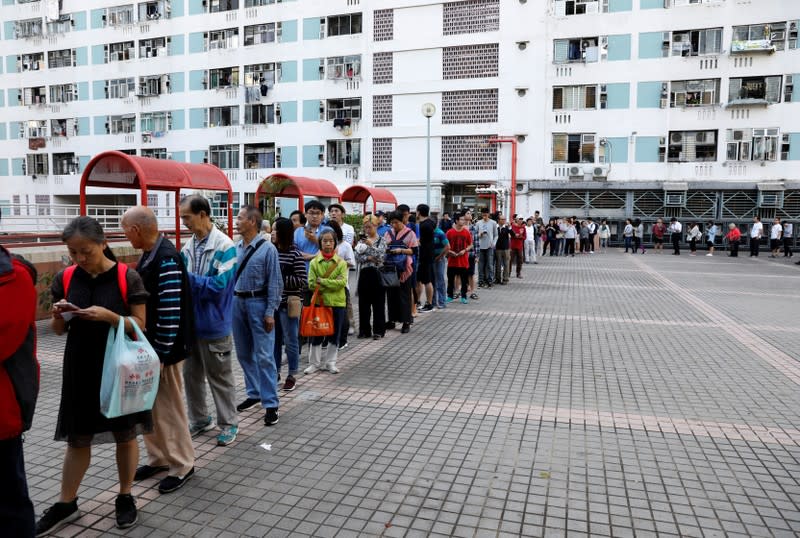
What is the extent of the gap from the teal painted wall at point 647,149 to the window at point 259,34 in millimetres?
21458

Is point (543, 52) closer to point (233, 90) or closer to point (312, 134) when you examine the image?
point (312, 134)

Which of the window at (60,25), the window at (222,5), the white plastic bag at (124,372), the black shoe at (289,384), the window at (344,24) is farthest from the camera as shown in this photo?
the window at (60,25)

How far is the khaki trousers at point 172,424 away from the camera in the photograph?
12.6 ft

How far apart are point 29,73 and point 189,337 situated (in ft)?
159

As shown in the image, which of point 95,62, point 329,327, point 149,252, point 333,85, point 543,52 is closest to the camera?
point 149,252

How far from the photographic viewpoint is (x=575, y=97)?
103 feet

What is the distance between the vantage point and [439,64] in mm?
32844

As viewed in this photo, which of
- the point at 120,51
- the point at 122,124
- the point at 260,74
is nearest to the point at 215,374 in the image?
the point at 260,74

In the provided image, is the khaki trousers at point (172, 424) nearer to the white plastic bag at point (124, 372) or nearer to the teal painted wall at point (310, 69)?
the white plastic bag at point (124, 372)

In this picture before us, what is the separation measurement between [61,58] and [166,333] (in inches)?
1835

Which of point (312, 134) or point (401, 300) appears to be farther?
point (312, 134)

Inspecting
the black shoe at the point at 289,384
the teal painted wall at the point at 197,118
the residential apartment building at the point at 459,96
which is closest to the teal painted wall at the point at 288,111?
the residential apartment building at the point at 459,96

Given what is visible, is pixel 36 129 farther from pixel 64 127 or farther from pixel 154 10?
pixel 154 10

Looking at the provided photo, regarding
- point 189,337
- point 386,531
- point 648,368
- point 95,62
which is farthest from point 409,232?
point 95,62
